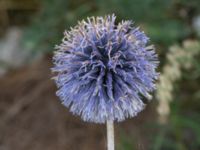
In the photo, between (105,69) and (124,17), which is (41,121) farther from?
(105,69)

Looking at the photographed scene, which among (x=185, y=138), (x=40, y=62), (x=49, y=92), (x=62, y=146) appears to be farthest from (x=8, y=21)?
(x=185, y=138)

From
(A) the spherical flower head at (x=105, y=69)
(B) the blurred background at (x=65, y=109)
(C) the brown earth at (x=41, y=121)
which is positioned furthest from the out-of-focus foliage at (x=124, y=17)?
(A) the spherical flower head at (x=105, y=69)

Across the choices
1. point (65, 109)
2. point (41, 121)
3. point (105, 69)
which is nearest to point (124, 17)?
point (65, 109)

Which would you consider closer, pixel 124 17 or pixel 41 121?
pixel 124 17

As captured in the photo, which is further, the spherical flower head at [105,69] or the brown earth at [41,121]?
the brown earth at [41,121]

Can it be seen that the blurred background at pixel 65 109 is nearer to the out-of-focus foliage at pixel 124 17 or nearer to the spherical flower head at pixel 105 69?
the out-of-focus foliage at pixel 124 17

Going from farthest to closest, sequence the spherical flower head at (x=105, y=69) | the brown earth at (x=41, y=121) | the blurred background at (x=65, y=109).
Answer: the brown earth at (x=41, y=121), the blurred background at (x=65, y=109), the spherical flower head at (x=105, y=69)

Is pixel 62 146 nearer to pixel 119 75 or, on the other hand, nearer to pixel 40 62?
pixel 40 62

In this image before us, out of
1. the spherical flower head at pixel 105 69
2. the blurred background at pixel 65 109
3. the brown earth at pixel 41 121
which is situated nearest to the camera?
the spherical flower head at pixel 105 69
